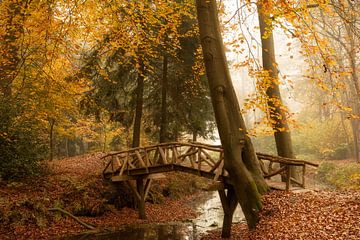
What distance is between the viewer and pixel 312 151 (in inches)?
1219

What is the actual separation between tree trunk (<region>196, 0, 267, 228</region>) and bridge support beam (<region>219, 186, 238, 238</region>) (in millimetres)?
1554

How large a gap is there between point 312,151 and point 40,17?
2689cm

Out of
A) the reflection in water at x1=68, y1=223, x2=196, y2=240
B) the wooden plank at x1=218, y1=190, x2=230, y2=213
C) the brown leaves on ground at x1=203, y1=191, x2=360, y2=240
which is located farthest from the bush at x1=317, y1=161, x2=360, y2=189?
the reflection in water at x1=68, y1=223, x2=196, y2=240

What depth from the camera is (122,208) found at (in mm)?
15305

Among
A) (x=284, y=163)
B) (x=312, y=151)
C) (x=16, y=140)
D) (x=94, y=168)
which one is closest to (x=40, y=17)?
(x=16, y=140)

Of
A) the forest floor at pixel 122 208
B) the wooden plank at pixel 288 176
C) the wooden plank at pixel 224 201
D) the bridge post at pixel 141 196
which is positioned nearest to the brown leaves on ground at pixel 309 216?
the forest floor at pixel 122 208

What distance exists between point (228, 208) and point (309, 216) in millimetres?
3655

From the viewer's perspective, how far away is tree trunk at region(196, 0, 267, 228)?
9008 millimetres

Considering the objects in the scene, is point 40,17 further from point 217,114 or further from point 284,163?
point 284,163

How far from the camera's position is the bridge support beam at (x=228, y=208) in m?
10.3

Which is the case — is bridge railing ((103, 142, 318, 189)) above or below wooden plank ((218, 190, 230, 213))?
above

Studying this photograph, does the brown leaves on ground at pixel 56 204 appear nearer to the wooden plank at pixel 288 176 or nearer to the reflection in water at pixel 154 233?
the reflection in water at pixel 154 233

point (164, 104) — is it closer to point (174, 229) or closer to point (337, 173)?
point (174, 229)

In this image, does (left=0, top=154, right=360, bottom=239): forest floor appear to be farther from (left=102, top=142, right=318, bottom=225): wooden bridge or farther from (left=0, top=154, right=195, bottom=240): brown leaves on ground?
(left=102, top=142, right=318, bottom=225): wooden bridge
